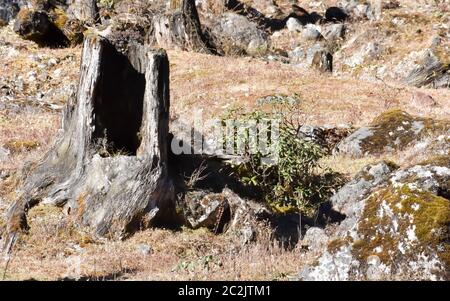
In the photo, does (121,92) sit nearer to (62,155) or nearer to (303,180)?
(62,155)

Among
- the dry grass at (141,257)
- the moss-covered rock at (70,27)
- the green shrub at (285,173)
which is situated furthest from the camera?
the moss-covered rock at (70,27)

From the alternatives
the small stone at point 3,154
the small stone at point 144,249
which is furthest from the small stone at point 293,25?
the small stone at point 144,249

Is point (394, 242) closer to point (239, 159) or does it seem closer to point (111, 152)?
point (111, 152)

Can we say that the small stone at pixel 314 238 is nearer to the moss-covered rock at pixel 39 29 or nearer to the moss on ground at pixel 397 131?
the moss on ground at pixel 397 131

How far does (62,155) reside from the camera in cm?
1069

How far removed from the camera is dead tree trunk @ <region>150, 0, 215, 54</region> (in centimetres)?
2323

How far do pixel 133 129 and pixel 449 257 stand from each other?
5906 millimetres

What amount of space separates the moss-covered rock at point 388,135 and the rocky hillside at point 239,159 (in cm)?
4

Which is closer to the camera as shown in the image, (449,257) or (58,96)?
(449,257)

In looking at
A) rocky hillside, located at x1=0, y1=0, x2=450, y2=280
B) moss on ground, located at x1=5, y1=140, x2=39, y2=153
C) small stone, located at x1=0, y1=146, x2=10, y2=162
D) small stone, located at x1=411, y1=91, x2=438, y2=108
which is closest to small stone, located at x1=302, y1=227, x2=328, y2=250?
rocky hillside, located at x1=0, y1=0, x2=450, y2=280

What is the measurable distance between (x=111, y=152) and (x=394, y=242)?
5.29 m

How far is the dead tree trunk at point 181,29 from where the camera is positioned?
76.2ft

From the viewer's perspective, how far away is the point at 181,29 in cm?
2339

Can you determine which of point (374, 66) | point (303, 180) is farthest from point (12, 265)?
point (374, 66)
